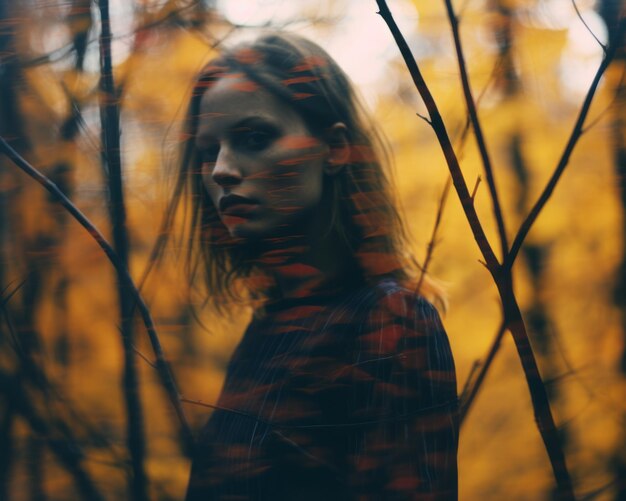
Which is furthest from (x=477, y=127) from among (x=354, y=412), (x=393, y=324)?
(x=354, y=412)

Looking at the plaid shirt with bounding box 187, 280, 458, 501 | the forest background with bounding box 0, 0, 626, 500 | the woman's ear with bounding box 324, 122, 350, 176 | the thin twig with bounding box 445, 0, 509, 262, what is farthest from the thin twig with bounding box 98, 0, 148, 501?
the thin twig with bounding box 445, 0, 509, 262

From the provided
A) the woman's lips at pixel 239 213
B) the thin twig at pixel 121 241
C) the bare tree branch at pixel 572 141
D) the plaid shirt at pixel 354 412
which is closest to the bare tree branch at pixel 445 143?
the bare tree branch at pixel 572 141

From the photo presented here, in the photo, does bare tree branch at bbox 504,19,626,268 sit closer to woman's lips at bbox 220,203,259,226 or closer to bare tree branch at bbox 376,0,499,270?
bare tree branch at bbox 376,0,499,270

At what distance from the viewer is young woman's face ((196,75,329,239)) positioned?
133cm

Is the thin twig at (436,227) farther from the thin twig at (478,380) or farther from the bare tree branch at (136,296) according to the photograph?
the bare tree branch at (136,296)

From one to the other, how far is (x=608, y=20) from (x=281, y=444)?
4.43 feet

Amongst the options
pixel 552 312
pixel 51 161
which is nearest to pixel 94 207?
pixel 51 161

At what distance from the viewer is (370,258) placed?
1.40 meters

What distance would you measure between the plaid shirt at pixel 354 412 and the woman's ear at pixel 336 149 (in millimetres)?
297

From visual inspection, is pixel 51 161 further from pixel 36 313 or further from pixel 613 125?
pixel 613 125

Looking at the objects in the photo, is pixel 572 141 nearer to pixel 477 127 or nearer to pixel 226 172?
pixel 477 127

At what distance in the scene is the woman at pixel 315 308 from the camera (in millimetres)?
1289

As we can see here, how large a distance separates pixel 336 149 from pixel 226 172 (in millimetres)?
264

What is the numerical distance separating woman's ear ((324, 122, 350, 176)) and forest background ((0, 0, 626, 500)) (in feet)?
0.59
